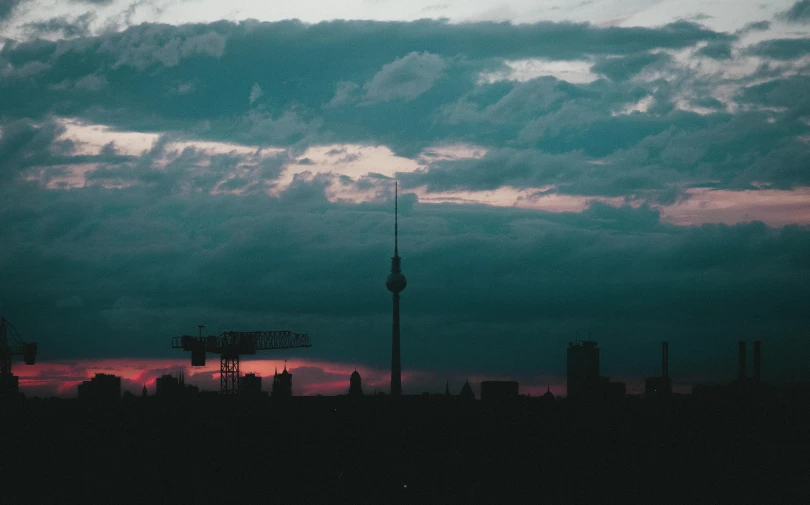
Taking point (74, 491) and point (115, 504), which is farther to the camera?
point (74, 491)

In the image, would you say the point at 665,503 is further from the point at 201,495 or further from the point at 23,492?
the point at 23,492

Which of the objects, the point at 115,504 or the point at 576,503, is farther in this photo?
the point at 576,503

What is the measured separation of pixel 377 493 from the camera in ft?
654

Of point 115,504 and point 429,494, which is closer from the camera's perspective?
point 115,504

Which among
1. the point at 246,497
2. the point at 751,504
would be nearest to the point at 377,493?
the point at 246,497

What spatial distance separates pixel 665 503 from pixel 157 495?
96.1 m

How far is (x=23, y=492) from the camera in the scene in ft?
638

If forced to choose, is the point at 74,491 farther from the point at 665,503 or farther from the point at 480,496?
the point at 665,503

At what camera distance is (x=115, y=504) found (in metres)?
182

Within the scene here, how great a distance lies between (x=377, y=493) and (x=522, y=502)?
90.2 ft

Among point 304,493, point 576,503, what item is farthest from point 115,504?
point 576,503

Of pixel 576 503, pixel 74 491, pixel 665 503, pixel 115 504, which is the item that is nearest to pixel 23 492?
pixel 74 491

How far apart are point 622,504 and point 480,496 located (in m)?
26.7

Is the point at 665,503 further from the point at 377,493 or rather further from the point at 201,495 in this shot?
the point at 201,495
